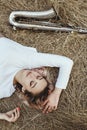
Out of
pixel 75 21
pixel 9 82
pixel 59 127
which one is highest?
pixel 75 21

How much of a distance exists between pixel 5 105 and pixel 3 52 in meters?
0.17

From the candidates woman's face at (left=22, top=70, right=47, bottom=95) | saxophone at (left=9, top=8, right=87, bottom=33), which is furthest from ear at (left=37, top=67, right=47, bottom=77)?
saxophone at (left=9, top=8, right=87, bottom=33)

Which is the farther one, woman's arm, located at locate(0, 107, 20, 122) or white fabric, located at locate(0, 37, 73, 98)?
woman's arm, located at locate(0, 107, 20, 122)

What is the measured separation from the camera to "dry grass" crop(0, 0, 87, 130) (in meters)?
1.40

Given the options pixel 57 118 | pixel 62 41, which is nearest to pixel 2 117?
pixel 57 118

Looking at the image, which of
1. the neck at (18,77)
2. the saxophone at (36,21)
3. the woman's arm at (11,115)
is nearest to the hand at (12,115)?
the woman's arm at (11,115)

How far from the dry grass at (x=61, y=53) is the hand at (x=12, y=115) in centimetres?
1

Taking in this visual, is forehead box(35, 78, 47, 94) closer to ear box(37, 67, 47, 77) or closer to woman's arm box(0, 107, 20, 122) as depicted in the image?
ear box(37, 67, 47, 77)

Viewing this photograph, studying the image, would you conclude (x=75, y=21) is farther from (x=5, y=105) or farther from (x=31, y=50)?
(x=5, y=105)

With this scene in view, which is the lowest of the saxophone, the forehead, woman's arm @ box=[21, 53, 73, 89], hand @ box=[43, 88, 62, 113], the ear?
hand @ box=[43, 88, 62, 113]

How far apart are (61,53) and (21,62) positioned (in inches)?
4.5

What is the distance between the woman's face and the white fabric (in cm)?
2

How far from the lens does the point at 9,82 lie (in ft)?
4.61

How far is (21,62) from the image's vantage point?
139 cm
